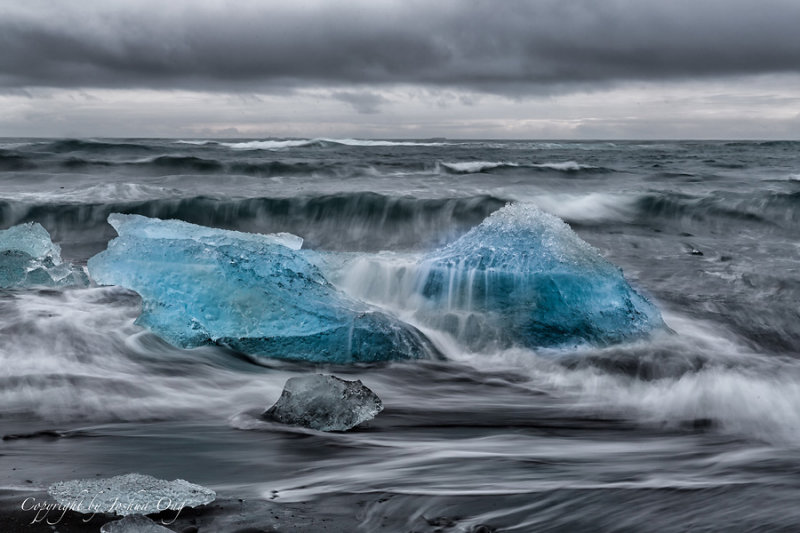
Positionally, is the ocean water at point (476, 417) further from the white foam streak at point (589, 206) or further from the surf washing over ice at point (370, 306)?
the white foam streak at point (589, 206)

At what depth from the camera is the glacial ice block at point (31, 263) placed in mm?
6867

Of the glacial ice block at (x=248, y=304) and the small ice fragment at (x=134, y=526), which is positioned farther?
the glacial ice block at (x=248, y=304)

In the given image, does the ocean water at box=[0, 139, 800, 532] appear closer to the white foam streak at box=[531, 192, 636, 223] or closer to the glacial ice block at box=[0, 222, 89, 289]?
the glacial ice block at box=[0, 222, 89, 289]

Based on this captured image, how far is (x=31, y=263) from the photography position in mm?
6914

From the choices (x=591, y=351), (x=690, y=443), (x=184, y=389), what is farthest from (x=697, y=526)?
(x=184, y=389)

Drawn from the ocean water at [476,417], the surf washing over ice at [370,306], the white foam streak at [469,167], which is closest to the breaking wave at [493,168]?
the white foam streak at [469,167]

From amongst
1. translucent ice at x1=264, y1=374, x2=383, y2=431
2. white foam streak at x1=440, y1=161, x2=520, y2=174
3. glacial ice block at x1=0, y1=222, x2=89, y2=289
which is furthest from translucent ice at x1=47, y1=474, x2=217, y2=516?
white foam streak at x1=440, y1=161, x2=520, y2=174

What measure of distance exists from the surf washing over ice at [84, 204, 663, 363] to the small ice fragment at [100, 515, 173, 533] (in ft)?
8.48

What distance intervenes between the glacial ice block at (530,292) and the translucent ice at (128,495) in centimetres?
308

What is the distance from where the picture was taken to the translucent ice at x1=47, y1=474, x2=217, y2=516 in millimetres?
2605

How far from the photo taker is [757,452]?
3.70 metres

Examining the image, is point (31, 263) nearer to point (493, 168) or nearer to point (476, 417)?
point (476, 417)

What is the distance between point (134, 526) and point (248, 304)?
8.97ft

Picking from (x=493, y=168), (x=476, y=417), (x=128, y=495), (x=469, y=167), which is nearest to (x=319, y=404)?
(x=476, y=417)
